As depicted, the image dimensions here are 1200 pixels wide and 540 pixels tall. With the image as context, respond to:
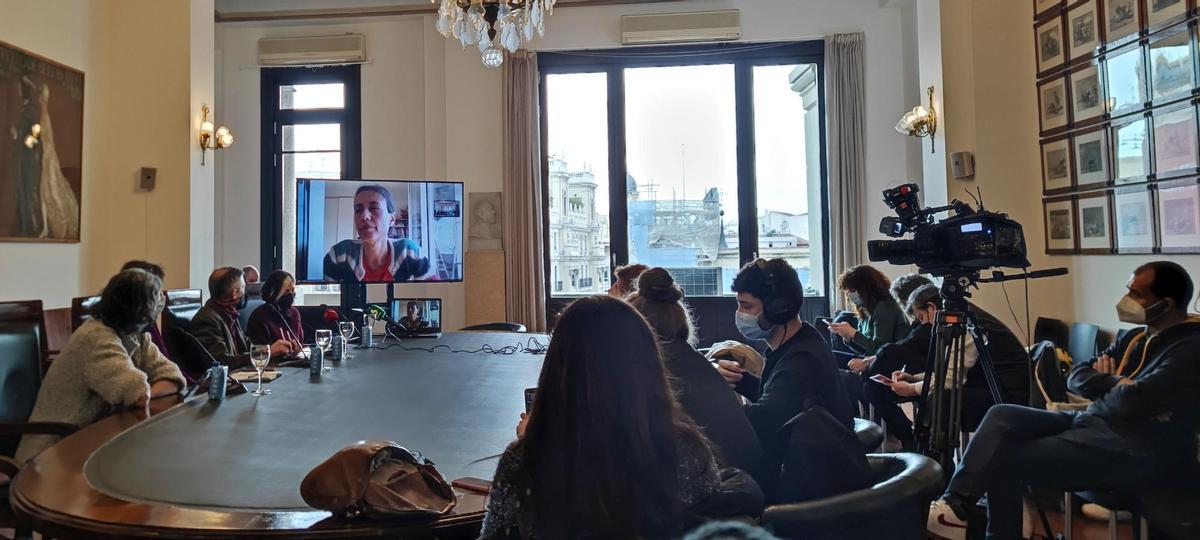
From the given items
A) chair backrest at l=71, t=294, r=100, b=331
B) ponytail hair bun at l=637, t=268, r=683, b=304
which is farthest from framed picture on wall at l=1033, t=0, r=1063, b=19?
chair backrest at l=71, t=294, r=100, b=331

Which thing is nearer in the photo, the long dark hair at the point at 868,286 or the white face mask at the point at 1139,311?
the white face mask at the point at 1139,311

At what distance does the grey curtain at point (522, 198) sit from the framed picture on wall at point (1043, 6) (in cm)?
379

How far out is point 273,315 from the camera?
10.3 ft

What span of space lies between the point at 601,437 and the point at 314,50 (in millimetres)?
6287

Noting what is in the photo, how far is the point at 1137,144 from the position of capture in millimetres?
3084

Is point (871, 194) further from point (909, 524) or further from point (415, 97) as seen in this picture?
point (909, 524)

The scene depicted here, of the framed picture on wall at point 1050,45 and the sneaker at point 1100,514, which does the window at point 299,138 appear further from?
the sneaker at point 1100,514

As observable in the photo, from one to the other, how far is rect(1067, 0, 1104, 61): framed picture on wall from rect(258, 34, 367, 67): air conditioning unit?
219 inches

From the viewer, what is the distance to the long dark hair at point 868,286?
330 cm

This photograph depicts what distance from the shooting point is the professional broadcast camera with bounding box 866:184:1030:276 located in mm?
2305

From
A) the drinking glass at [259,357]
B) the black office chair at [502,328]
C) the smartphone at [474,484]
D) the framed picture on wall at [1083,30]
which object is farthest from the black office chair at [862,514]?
the black office chair at [502,328]

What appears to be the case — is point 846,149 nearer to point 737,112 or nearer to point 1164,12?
point 737,112

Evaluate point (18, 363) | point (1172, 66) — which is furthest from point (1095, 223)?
point (18, 363)

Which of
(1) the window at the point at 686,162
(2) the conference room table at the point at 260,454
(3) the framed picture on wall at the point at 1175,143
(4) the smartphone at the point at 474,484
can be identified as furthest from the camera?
(1) the window at the point at 686,162
